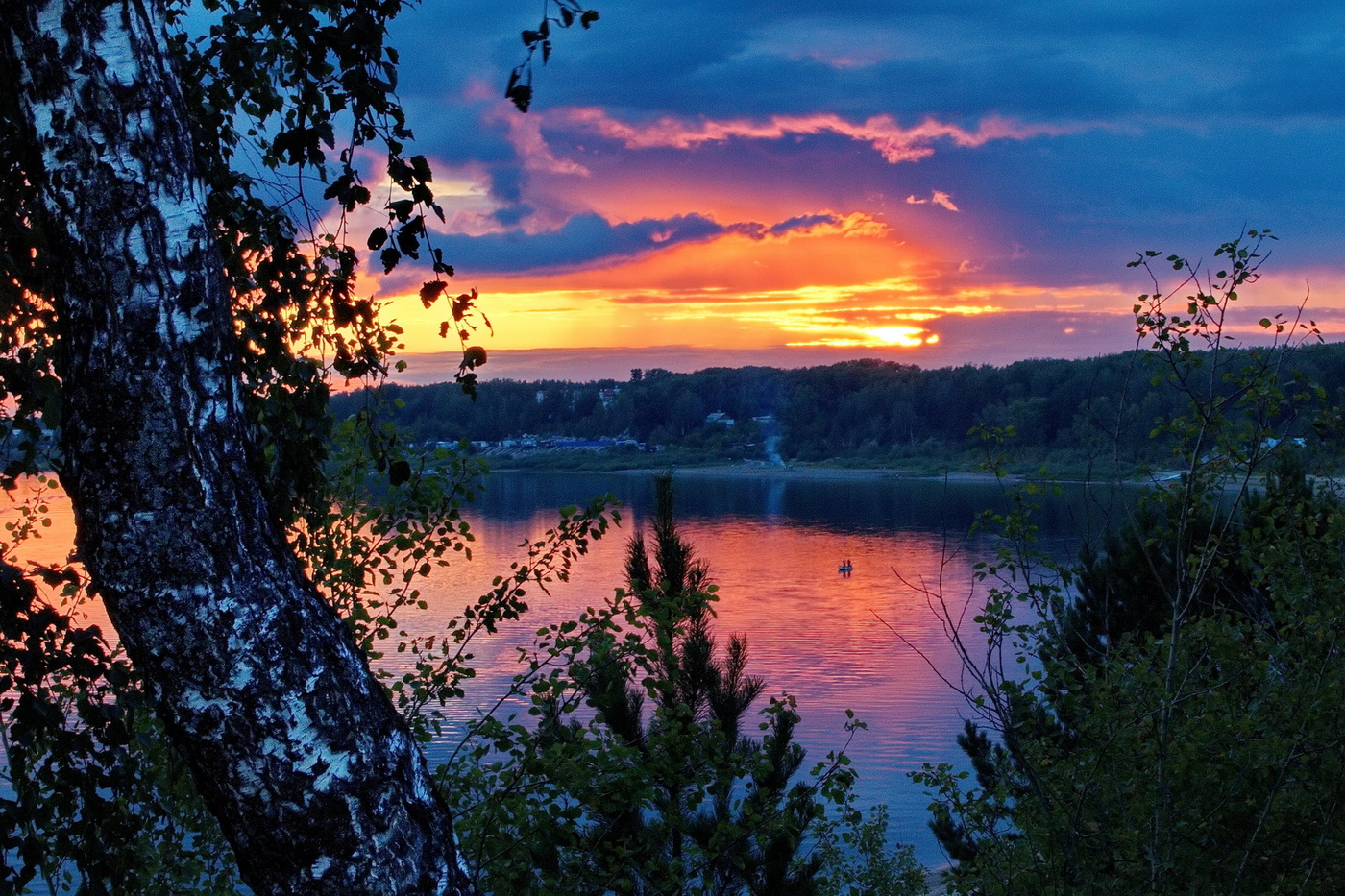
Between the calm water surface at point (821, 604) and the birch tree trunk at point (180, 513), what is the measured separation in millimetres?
1727

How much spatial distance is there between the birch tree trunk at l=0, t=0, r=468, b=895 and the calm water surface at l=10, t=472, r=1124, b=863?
1727mm

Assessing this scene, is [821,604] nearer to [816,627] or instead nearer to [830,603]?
[830,603]

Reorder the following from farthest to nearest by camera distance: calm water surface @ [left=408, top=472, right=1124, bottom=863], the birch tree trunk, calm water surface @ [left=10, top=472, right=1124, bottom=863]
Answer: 1. calm water surface @ [left=408, top=472, right=1124, bottom=863]
2. calm water surface @ [left=10, top=472, right=1124, bottom=863]
3. the birch tree trunk

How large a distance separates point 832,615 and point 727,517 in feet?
103

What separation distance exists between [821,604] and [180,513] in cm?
3441

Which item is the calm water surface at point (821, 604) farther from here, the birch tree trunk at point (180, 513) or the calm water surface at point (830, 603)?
the birch tree trunk at point (180, 513)

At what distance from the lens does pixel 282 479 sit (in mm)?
3121

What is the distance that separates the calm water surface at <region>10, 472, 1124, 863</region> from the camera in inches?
777

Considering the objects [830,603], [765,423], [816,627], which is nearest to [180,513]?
[816,627]

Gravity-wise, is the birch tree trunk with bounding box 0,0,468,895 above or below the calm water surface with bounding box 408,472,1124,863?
above

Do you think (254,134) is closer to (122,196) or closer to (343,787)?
(122,196)

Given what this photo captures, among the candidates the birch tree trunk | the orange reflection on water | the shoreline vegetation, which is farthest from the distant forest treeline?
the birch tree trunk

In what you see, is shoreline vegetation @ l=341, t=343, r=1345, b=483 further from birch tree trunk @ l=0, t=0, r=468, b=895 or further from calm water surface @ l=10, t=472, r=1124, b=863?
birch tree trunk @ l=0, t=0, r=468, b=895

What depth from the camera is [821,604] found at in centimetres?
3547
